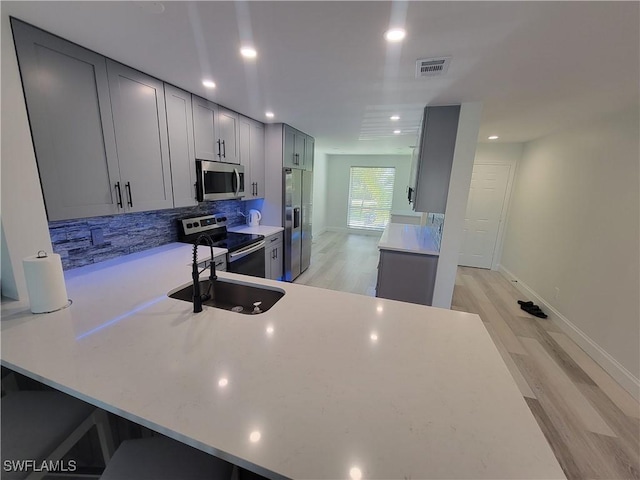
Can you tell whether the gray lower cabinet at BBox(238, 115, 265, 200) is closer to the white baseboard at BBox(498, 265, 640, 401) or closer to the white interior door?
the white interior door

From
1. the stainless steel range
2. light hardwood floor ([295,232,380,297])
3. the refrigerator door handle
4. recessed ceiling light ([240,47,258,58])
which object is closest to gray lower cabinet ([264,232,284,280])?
the stainless steel range

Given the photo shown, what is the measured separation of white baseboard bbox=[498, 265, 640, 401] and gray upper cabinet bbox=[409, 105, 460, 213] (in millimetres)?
1966

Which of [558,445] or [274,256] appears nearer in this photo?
[558,445]

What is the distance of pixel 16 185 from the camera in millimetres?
1330

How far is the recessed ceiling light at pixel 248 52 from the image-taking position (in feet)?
4.98

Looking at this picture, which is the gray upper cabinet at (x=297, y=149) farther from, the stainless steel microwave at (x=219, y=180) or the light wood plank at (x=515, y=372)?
the light wood plank at (x=515, y=372)

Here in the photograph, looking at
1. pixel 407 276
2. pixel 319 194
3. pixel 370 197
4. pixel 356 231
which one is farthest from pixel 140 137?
pixel 356 231

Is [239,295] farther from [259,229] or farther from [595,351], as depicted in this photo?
[595,351]

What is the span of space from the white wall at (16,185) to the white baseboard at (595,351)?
4294mm

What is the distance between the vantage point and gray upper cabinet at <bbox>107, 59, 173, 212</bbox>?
5.93 feet

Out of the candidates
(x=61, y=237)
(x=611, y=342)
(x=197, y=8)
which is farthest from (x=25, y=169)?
(x=611, y=342)

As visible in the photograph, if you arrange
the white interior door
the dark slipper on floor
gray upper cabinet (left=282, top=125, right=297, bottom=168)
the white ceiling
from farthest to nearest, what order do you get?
1. the white interior door
2. gray upper cabinet (left=282, top=125, right=297, bottom=168)
3. the dark slipper on floor
4. the white ceiling

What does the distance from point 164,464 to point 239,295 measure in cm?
97

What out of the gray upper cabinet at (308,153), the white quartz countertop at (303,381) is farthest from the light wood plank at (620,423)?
the gray upper cabinet at (308,153)
